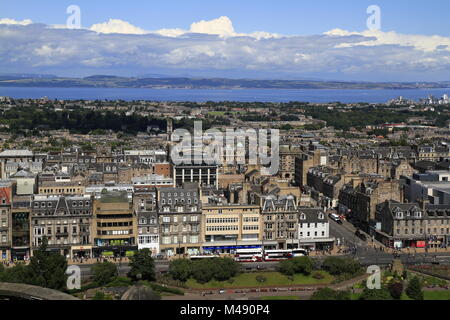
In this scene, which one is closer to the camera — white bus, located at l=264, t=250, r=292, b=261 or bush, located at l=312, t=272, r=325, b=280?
bush, located at l=312, t=272, r=325, b=280

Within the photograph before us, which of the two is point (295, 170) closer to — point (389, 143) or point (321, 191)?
point (321, 191)

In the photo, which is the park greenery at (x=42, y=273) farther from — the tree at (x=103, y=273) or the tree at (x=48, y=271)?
the tree at (x=103, y=273)

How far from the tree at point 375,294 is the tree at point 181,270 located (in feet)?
31.2

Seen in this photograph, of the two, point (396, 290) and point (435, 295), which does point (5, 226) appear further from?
point (435, 295)

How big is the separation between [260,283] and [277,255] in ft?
17.3

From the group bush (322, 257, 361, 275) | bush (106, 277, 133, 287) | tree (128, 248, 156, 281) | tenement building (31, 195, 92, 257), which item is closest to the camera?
bush (106, 277, 133, 287)

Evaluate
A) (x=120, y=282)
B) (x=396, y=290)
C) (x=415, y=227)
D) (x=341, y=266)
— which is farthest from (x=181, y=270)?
(x=415, y=227)

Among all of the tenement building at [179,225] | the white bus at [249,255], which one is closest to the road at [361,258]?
the white bus at [249,255]

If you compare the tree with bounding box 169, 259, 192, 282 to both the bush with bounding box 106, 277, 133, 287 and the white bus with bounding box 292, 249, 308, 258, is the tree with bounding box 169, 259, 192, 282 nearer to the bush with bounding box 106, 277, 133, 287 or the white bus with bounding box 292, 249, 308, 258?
the bush with bounding box 106, 277, 133, 287

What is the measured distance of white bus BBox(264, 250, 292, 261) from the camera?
3956cm

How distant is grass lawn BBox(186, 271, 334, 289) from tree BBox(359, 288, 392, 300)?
13.2 feet

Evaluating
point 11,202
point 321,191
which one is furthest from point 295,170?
point 11,202

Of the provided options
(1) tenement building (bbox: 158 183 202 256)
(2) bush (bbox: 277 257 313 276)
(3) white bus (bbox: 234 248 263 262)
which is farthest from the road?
(1) tenement building (bbox: 158 183 202 256)

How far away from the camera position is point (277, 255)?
131 ft
